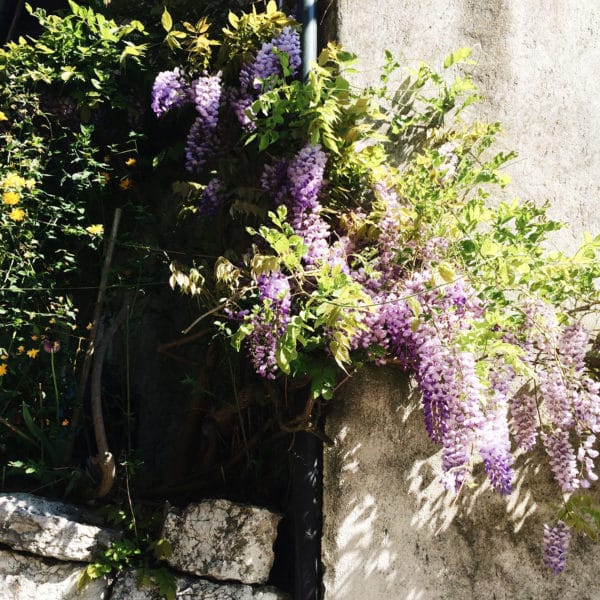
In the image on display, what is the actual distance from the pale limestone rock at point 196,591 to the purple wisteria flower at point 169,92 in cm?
175

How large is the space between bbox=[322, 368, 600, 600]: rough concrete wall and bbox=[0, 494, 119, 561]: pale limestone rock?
84 cm

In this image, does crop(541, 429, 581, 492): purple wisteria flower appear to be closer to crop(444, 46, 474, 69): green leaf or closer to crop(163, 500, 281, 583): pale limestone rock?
crop(163, 500, 281, 583): pale limestone rock

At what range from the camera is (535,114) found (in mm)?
2832

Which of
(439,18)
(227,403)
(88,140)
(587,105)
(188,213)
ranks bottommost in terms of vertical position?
(227,403)

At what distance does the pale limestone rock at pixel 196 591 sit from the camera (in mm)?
2324

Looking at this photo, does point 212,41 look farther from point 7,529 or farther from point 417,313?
point 7,529

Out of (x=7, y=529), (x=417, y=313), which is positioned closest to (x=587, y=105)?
(x=417, y=313)

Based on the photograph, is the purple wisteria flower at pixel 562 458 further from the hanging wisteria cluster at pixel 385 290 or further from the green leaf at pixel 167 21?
the green leaf at pixel 167 21

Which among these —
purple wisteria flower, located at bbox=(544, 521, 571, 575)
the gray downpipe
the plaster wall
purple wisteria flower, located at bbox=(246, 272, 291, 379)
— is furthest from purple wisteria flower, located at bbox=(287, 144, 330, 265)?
purple wisteria flower, located at bbox=(544, 521, 571, 575)

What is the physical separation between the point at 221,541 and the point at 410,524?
0.69 meters

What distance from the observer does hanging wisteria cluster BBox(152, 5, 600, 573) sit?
2.11 m

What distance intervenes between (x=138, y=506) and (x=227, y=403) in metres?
0.50

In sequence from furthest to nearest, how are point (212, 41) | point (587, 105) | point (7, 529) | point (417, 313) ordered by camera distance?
1. point (587, 105)
2. point (212, 41)
3. point (7, 529)
4. point (417, 313)

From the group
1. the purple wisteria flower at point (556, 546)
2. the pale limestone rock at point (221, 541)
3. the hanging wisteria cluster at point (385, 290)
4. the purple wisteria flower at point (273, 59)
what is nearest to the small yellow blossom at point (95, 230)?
the hanging wisteria cluster at point (385, 290)
